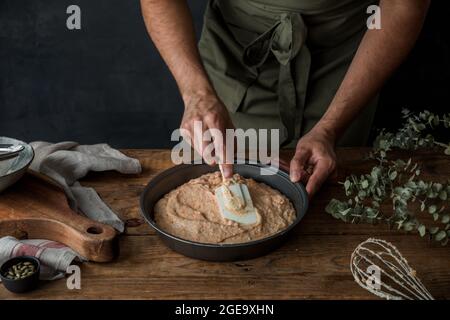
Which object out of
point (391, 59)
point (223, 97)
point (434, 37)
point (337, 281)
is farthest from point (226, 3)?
point (337, 281)

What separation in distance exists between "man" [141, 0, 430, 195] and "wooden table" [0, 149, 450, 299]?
0.21m

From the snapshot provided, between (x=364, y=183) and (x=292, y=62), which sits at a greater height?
(x=292, y=62)

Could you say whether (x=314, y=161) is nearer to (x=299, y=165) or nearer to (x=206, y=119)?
(x=299, y=165)

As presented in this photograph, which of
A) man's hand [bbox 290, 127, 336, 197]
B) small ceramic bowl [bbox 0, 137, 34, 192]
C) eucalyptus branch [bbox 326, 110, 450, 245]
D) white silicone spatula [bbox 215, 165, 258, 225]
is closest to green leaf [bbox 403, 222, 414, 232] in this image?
eucalyptus branch [bbox 326, 110, 450, 245]

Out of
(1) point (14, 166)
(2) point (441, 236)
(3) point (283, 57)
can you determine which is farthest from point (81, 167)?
(2) point (441, 236)

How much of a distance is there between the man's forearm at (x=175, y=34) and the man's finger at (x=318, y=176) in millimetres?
524

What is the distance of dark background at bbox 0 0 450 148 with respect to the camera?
2994 millimetres

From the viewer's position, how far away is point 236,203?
1.69m

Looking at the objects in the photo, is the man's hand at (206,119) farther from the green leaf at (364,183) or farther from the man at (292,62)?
the green leaf at (364,183)

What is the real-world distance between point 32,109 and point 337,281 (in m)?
2.30

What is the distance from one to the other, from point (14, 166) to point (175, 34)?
75 centimetres

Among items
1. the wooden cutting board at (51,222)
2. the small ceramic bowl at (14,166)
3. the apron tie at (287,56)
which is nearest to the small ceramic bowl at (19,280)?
the wooden cutting board at (51,222)

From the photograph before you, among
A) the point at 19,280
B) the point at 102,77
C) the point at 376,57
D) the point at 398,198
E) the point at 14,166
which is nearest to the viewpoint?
the point at 19,280

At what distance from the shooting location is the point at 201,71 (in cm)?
204
